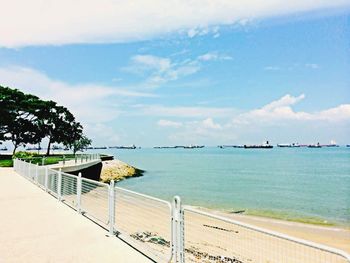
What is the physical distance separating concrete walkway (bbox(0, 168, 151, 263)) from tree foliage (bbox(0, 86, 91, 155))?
1715 inches

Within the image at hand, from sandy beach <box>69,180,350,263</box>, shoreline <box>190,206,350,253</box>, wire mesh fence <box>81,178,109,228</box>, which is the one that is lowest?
shoreline <box>190,206,350,253</box>

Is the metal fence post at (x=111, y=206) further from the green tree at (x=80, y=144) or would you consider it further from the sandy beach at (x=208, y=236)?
the green tree at (x=80, y=144)

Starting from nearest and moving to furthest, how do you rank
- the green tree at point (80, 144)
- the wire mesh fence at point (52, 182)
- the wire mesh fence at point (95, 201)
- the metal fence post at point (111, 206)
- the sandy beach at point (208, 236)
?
the sandy beach at point (208, 236)
the metal fence post at point (111, 206)
the wire mesh fence at point (95, 201)
the wire mesh fence at point (52, 182)
the green tree at point (80, 144)

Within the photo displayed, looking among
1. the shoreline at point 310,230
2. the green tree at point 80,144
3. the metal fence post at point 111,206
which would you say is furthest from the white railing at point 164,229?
the green tree at point 80,144

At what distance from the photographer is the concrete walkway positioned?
638 centimetres

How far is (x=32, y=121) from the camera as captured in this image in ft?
193

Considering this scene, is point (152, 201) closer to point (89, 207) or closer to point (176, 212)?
point (176, 212)

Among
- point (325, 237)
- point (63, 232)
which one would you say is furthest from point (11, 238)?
point (325, 237)

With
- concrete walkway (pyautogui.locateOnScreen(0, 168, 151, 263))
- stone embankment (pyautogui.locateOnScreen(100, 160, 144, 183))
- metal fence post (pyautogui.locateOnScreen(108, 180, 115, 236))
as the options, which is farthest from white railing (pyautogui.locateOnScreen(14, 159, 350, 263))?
stone embankment (pyautogui.locateOnScreen(100, 160, 144, 183))

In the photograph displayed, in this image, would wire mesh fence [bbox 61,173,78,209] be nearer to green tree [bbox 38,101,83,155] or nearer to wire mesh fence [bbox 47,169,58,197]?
wire mesh fence [bbox 47,169,58,197]

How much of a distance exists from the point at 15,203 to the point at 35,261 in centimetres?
727

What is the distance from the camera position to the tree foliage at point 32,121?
50781 millimetres

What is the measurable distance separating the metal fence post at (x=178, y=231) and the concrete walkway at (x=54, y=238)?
2.44ft

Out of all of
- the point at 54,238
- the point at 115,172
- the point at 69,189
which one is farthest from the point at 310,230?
the point at 115,172
